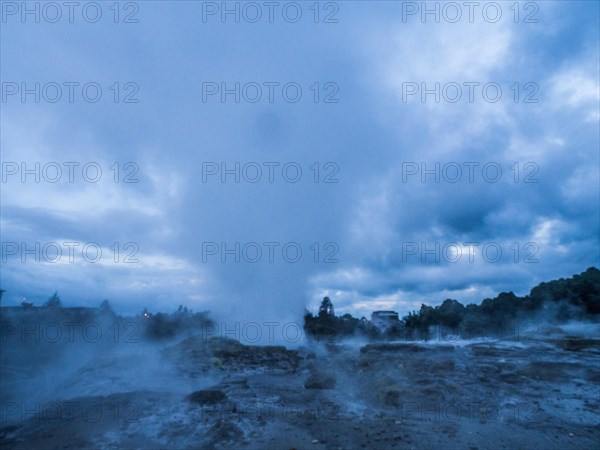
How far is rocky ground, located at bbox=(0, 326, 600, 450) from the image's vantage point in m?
7.34

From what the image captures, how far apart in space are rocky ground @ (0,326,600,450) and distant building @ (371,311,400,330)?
5196cm

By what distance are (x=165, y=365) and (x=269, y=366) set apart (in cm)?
576

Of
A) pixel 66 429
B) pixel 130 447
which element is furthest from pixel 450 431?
pixel 66 429

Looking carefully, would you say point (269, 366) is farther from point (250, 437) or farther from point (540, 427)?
point (540, 427)

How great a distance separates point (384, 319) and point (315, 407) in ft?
217

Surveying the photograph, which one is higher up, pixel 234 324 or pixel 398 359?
pixel 234 324

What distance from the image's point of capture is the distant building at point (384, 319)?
67.1 meters

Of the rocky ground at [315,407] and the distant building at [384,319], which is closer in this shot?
the rocky ground at [315,407]

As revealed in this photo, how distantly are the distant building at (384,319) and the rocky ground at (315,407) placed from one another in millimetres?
51955

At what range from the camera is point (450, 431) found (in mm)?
7703

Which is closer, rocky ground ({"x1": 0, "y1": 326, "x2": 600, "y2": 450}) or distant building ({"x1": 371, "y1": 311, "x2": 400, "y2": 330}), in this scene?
rocky ground ({"x1": 0, "y1": 326, "x2": 600, "y2": 450})

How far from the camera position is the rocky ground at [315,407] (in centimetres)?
734

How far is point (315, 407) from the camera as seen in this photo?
991 centimetres

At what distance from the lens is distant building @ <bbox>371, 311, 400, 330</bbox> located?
67125 millimetres
